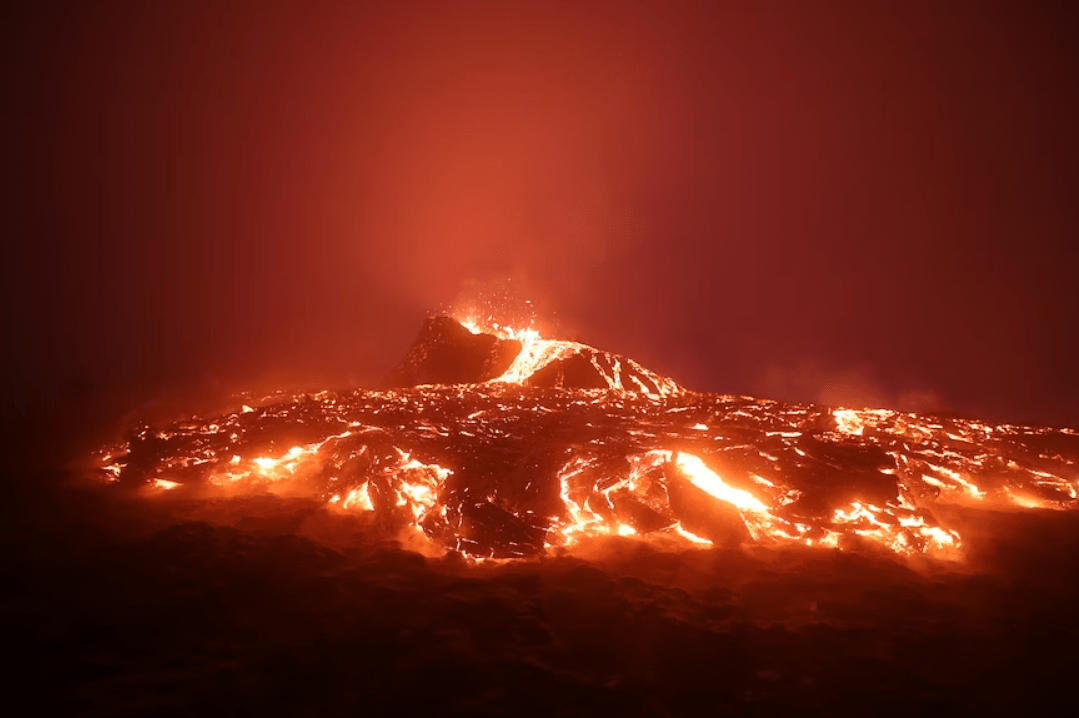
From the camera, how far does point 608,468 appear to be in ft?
40.5

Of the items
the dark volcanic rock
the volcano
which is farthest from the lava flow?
the dark volcanic rock

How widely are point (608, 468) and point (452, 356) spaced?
15202 mm

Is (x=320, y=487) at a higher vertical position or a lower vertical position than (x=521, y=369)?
lower

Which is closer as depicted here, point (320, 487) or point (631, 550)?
point (631, 550)

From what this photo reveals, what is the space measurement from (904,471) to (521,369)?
14.4 meters

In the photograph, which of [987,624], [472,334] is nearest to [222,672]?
[987,624]

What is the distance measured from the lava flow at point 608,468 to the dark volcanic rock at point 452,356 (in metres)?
7.15

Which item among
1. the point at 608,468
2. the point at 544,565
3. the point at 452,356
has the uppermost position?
the point at 452,356

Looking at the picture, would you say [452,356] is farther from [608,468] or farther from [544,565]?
[544,565]

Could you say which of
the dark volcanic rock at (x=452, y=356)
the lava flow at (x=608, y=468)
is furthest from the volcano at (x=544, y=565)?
the dark volcanic rock at (x=452, y=356)

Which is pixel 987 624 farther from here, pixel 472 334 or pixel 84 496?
pixel 472 334

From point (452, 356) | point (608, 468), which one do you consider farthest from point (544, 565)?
point (452, 356)

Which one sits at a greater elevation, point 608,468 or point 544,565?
point 608,468

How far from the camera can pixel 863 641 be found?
7.13 m
